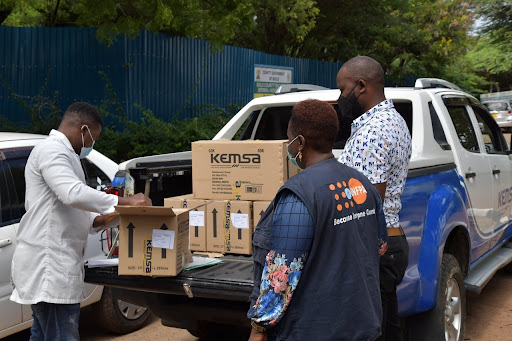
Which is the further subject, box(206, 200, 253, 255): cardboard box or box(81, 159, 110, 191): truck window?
box(81, 159, 110, 191): truck window

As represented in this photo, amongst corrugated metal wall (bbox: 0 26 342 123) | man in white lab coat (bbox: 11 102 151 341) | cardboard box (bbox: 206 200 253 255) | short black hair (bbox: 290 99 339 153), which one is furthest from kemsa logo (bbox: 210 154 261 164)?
corrugated metal wall (bbox: 0 26 342 123)

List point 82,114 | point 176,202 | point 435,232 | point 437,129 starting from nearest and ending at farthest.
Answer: point 82,114
point 435,232
point 176,202
point 437,129

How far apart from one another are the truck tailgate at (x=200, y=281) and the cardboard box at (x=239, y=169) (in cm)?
49

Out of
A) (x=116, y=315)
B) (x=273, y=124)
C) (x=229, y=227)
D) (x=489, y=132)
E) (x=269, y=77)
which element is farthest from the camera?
(x=269, y=77)

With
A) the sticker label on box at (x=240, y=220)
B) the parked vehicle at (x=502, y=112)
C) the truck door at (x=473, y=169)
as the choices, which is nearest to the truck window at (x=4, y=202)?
the sticker label on box at (x=240, y=220)

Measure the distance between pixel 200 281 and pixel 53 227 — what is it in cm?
89

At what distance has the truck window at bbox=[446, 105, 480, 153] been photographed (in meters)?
5.25

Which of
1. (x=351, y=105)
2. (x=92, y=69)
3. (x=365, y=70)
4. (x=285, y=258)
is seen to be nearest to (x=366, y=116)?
(x=351, y=105)

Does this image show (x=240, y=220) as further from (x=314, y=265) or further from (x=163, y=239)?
(x=314, y=265)

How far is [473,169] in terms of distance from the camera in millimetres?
5121

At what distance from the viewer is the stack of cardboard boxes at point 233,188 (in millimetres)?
4191

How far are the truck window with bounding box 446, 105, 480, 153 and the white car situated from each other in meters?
3.00

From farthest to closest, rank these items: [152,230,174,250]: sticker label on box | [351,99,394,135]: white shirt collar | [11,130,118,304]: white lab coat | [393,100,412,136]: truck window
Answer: [393,100,412,136]: truck window, [152,230,174,250]: sticker label on box, [11,130,118,304]: white lab coat, [351,99,394,135]: white shirt collar

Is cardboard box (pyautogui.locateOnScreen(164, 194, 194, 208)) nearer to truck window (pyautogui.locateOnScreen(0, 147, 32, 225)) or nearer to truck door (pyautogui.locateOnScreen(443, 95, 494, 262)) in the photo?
truck window (pyautogui.locateOnScreen(0, 147, 32, 225))
